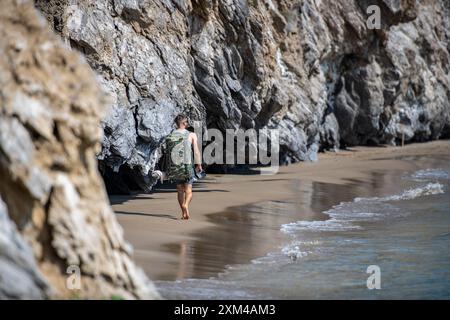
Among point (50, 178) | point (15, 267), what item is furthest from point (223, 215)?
point (15, 267)

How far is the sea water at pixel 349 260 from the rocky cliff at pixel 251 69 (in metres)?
2.78

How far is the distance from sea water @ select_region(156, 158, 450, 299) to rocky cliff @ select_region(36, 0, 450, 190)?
9.12 ft

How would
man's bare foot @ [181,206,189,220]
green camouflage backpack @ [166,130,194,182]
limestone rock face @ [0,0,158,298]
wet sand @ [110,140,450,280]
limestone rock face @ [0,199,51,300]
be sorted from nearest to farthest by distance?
limestone rock face @ [0,199,51,300] → limestone rock face @ [0,0,158,298] → wet sand @ [110,140,450,280] → green camouflage backpack @ [166,130,194,182] → man's bare foot @ [181,206,189,220]

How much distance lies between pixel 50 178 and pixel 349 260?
4.77 meters

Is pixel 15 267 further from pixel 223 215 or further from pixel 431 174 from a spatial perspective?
pixel 431 174

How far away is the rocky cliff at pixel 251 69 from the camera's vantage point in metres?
12.3

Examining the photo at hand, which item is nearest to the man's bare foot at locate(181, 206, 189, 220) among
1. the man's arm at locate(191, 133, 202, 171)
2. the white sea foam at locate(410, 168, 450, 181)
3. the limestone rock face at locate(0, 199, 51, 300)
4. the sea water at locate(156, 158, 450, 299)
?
the man's arm at locate(191, 133, 202, 171)

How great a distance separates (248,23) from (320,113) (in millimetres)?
7831

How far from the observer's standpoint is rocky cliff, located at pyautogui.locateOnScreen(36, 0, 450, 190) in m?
12.3

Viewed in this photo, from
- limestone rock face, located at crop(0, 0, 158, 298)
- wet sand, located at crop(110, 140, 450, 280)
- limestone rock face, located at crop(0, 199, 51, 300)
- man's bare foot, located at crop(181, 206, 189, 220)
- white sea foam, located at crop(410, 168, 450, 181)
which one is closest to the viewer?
limestone rock face, located at crop(0, 199, 51, 300)

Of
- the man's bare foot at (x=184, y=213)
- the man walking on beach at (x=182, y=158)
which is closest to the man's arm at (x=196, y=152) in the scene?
the man walking on beach at (x=182, y=158)

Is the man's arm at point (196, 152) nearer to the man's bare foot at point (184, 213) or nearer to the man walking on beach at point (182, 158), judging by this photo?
the man walking on beach at point (182, 158)

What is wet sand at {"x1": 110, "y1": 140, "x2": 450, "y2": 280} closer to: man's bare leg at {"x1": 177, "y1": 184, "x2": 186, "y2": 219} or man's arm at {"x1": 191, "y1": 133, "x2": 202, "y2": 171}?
man's bare leg at {"x1": 177, "y1": 184, "x2": 186, "y2": 219}

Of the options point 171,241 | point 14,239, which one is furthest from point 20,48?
point 171,241
